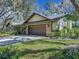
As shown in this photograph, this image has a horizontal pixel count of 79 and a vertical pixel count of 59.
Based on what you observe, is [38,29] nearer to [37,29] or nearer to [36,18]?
[37,29]

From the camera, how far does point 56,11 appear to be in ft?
170

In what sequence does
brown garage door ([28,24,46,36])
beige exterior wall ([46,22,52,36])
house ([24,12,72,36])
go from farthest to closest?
A: brown garage door ([28,24,46,36]) < beige exterior wall ([46,22,52,36]) < house ([24,12,72,36])

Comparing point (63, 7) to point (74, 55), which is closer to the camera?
point (74, 55)

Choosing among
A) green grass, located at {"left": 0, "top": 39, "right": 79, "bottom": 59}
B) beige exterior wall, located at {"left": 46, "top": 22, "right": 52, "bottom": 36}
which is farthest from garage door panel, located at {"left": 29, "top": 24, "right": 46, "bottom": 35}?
green grass, located at {"left": 0, "top": 39, "right": 79, "bottom": 59}

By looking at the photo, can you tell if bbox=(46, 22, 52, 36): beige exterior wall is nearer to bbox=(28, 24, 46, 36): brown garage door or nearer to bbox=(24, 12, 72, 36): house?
bbox=(24, 12, 72, 36): house

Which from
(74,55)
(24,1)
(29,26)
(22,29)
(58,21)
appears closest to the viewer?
(74,55)

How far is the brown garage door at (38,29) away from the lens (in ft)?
119

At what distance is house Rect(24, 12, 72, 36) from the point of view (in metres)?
33.6

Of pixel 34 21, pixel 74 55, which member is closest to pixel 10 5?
pixel 34 21

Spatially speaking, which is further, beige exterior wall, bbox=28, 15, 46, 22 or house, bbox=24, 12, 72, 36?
beige exterior wall, bbox=28, 15, 46, 22

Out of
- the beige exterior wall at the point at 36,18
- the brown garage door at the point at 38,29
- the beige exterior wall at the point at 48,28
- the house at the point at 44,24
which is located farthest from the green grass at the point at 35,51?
the beige exterior wall at the point at 36,18

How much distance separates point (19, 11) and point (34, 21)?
13.3 feet

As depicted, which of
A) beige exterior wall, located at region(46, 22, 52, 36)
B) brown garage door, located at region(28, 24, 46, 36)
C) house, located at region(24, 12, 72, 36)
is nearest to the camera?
house, located at region(24, 12, 72, 36)

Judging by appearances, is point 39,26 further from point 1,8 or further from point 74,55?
point 74,55
